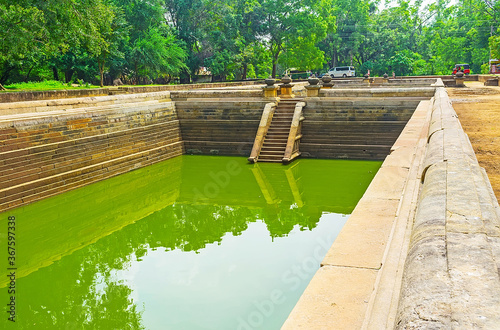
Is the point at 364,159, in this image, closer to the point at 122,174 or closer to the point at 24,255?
the point at 122,174

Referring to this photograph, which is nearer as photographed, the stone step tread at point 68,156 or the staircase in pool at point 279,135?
the stone step tread at point 68,156

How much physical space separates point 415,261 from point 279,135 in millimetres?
14460

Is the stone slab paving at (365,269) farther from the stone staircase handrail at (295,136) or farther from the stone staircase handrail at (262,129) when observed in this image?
the stone staircase handrail at (262,129)

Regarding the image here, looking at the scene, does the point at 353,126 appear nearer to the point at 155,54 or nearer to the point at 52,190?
the point at 52,190

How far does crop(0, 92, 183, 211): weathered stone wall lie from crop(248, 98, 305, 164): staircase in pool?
3.55 metres

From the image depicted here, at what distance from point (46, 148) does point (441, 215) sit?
37.8 ft

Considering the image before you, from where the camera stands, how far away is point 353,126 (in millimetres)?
16062

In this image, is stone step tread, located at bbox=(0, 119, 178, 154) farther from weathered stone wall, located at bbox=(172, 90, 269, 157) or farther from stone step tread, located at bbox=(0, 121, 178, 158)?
weathered stone wall, located at bbox=(172, 90, 269, 157)

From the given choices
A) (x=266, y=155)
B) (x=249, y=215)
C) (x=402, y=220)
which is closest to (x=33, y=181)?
(x=249, y=215)

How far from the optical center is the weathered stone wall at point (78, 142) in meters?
11.0

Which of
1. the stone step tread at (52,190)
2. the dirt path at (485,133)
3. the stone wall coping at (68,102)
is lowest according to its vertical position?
the stone step tread at (52,190)

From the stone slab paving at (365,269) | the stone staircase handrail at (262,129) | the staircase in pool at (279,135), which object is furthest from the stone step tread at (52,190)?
the stone slab paving at (365,269)

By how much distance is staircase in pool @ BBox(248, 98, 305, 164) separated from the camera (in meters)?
15.5

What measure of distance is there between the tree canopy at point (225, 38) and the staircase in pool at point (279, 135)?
28.1ft
